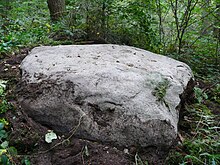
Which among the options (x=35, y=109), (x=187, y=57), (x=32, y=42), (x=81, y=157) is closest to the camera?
(x=81, y=157)

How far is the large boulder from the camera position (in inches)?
85.6

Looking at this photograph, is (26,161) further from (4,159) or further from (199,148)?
(199,148)

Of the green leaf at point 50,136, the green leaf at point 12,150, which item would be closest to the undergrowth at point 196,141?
the green leaf at point 50,136

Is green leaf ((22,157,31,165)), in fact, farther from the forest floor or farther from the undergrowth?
the undergrowth

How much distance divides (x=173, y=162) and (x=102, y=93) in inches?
34.2

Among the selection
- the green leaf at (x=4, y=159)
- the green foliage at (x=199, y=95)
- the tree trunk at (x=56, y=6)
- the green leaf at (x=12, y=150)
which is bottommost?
the green foliage at (x=199, y=95)

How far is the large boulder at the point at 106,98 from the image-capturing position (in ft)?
7.13

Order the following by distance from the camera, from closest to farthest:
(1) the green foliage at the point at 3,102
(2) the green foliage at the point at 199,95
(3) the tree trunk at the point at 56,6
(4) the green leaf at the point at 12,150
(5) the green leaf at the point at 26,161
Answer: (4) the green leaf at the point at 12,150
(5) the green leaf at the point at 26,161
(1) the green foliage at the point at 3,102
(2) the green foliage at the point at 199,95
(3) the tree trunk at the point at 56,6

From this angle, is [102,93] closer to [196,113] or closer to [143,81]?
[143,81]

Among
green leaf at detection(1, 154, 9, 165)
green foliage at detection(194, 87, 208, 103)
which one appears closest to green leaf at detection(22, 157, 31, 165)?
green leaf at detection(1, 154, 9, 165)

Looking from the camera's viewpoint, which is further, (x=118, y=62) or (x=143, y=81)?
(x=118, y=62)

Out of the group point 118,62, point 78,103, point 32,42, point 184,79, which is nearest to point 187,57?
point 184,79

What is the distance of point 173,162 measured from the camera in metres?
2.14

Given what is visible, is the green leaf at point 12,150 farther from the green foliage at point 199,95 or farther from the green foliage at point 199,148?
the green foliage at point 199,95
